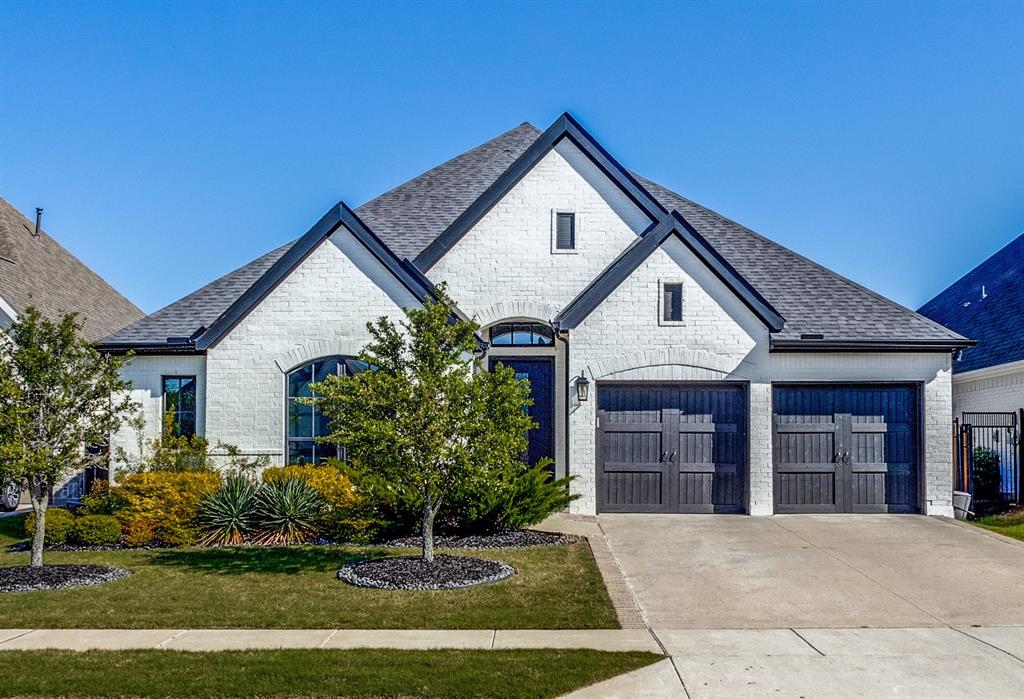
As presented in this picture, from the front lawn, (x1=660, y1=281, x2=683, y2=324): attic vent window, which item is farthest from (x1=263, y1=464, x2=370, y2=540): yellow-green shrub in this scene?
(x1=660, y1=281, x2=683, y2=324): attic vent window

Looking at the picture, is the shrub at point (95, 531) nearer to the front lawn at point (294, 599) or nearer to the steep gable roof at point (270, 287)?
the front lawn at point (294, 599)

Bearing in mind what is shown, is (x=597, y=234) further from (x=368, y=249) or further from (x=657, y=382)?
(x=368, y=249)

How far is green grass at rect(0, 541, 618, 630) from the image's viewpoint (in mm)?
8406

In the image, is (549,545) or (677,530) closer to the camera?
(549,545)

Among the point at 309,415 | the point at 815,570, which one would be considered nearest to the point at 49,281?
the point at 309,415

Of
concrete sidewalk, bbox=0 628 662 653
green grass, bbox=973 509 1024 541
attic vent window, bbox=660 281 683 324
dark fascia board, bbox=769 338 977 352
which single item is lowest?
concrete sidewalk, bbox=0 628 662 653

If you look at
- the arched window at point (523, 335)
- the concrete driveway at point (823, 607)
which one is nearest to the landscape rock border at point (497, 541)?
the concrete driveway at point (823, 607)

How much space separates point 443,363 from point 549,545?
12.2ft

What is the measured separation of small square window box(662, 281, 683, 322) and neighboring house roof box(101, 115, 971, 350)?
3.23 feet

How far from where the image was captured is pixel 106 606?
29.7 ft

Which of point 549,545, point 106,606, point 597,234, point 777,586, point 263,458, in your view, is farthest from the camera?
point 597,234

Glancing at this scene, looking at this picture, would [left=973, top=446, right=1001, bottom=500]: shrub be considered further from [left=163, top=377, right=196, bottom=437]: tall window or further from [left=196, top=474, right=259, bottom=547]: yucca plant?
[left=163, top=377, right=196, bottom=437]: tall window

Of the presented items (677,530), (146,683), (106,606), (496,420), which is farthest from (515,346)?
(146,683)

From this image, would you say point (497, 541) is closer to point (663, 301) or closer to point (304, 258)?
point (663, 301)
